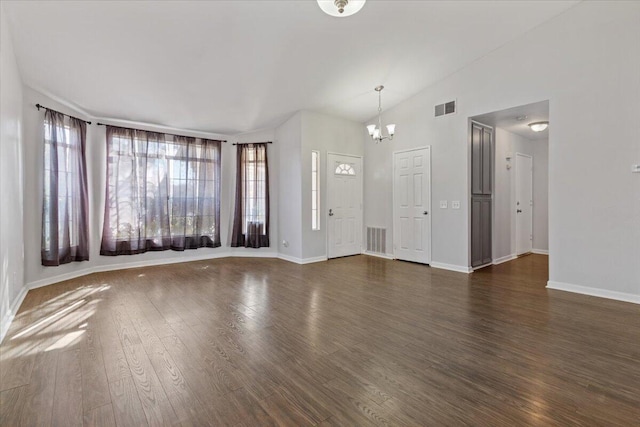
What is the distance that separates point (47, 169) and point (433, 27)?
219 inches

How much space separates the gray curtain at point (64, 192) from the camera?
413 cm

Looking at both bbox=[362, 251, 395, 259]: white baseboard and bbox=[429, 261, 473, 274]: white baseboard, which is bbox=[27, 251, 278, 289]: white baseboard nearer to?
bbox=[362, 251, 395, 259]: white baseboard

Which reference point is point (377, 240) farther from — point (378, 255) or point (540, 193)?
point (540, 193)

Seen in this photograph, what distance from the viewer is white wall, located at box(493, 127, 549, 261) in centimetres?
578

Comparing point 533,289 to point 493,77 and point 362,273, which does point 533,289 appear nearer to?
point 362,273

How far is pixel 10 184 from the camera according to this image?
9.82ft

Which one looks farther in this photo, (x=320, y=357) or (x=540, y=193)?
(x=540, y=193)

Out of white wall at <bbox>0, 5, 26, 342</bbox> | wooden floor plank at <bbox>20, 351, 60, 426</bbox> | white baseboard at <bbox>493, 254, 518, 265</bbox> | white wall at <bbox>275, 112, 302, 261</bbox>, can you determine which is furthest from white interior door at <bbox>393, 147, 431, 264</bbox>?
white wall at <bbox>0, 5, 26, 342</bbox>

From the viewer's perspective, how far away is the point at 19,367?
6.95 feet

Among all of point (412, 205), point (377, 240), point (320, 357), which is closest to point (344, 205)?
point (377, 240)

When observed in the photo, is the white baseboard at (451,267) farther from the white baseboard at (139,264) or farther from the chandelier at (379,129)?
the white baseboard at (139,264)

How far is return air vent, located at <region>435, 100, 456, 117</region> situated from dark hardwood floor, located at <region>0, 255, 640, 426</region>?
2983mm

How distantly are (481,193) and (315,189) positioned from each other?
306cm

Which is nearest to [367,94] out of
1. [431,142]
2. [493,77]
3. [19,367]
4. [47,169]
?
[431,142]
